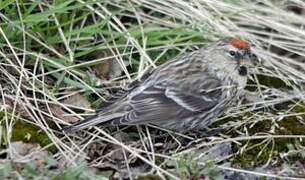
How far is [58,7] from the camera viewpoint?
5.16 meters

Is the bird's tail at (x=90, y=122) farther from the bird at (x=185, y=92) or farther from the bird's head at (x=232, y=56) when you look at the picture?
the bird's head at (x=232, y=56)

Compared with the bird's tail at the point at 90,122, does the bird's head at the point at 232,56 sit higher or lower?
higher

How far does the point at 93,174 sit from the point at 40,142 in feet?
1.47

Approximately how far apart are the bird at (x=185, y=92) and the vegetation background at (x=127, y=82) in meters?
0.10

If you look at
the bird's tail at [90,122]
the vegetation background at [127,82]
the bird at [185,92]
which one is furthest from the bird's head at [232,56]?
the bird's tail at [90,122]

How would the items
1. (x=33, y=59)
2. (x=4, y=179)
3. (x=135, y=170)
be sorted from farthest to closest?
(x=33, y=59), (x=135, y=170), (x=4, y=179)

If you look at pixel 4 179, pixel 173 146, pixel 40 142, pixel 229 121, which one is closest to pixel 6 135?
pixel 40 142

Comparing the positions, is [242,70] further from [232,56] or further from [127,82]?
[127,82]

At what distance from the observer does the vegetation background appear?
4.49m

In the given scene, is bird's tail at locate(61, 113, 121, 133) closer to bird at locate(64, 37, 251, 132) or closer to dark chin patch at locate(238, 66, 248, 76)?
bird at locate(64, 37, 251, 132)

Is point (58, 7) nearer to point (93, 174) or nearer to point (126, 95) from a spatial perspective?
point (126, 95)

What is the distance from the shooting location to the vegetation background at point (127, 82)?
449 cm

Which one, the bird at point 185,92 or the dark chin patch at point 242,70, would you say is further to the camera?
the dark chin patch at point 242,70

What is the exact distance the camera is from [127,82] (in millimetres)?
5172
